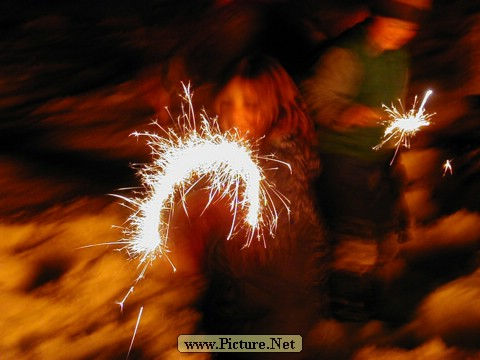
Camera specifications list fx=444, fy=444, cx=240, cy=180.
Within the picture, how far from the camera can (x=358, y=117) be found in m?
2.22

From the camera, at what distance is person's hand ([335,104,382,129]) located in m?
2.21

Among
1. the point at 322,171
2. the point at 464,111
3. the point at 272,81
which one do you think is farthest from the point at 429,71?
the point at 272,81

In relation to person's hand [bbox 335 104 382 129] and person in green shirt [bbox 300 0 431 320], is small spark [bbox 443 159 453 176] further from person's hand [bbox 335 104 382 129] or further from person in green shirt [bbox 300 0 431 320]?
person's hand [bbox 335 104 382 129]

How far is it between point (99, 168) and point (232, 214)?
6.29 ft

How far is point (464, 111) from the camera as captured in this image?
429cm

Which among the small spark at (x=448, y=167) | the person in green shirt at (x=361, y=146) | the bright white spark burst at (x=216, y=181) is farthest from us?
the small spark at (x=448, y=167)

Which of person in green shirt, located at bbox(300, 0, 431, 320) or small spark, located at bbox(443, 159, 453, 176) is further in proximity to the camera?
small spark, located at bbox(443, 159, 453, 176)

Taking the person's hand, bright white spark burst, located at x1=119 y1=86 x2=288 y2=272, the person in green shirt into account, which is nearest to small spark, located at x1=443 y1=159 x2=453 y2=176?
the person in green shirt

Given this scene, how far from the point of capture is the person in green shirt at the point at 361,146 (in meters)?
2.20

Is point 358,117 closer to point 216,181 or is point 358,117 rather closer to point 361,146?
point 361,146

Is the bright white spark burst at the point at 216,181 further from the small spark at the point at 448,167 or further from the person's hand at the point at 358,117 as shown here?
the small spark at the point at 448,167

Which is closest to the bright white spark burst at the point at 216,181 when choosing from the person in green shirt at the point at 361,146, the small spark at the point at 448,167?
the person in green shirt at the point at 361,146

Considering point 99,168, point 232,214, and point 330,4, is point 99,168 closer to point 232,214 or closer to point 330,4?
point 232,214

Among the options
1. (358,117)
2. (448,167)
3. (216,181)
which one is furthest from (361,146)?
(448,167)
